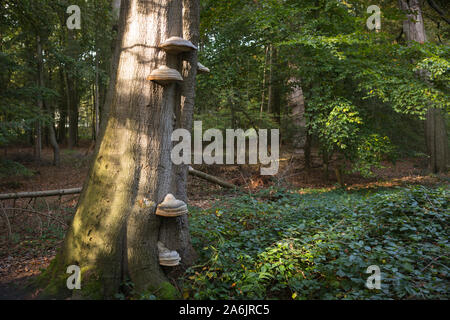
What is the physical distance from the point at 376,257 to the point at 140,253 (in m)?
2.80

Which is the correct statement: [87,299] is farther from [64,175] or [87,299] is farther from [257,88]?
[64,175]

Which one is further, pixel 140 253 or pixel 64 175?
pixel 64 175

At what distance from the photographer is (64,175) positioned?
1377 centimetres

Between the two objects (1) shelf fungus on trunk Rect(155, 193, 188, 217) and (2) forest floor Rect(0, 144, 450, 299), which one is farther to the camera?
(2) forest floor Rect(0, 144, 450, 299)

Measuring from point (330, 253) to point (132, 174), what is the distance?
2.71 m

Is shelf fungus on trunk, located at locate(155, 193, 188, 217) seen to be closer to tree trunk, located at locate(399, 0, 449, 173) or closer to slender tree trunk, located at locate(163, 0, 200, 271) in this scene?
slender tree trunk, located at locate(163, 0, 200, 271)

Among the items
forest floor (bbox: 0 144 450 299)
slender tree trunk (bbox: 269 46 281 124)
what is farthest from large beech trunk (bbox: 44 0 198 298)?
slender tree trunk (bbox: 269 46 281 124)

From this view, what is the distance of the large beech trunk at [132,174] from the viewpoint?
306 cm

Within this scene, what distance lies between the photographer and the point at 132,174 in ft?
10.3

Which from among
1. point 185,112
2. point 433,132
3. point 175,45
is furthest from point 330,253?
point 433,132

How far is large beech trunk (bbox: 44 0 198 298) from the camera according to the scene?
3.06 m

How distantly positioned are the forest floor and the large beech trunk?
0.86 m

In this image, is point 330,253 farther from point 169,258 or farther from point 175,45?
point 175,45
